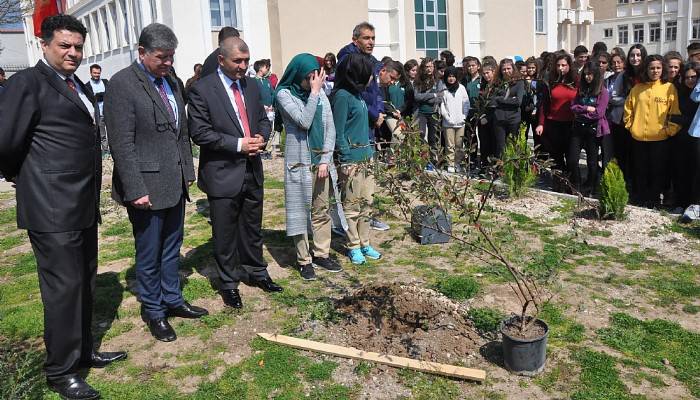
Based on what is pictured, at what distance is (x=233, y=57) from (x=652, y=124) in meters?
5.22

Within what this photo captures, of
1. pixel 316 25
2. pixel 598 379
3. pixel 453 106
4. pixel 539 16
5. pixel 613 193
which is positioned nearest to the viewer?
pixel 598 379

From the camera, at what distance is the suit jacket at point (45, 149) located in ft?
10.5

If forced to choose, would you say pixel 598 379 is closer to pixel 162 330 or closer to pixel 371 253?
pixel 371 253

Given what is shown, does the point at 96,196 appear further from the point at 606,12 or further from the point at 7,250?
the point at 606,12

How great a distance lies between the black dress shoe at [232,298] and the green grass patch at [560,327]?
2280 millimetres

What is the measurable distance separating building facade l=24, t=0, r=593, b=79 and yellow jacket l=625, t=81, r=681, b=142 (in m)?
18.6

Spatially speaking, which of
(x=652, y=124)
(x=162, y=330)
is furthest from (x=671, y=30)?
(x=162, y=330)

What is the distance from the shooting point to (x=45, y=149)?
333cm

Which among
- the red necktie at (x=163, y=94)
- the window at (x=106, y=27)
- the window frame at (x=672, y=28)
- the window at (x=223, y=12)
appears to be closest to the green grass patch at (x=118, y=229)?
the red necktie at (x=163, y=94)

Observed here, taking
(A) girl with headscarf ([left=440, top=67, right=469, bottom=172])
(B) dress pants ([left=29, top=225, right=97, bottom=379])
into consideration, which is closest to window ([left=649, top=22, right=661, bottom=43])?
(A) girl with headscarf ([left=440, top=67, right=469, bottom=172])

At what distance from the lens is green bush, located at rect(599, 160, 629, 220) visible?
255 inches

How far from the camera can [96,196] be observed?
3.65 meters

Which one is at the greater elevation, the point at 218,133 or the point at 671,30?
the point at 671,30

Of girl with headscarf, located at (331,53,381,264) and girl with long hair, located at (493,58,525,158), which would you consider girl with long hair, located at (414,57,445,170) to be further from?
girl with headscarf, located at (331,53,381,264)
